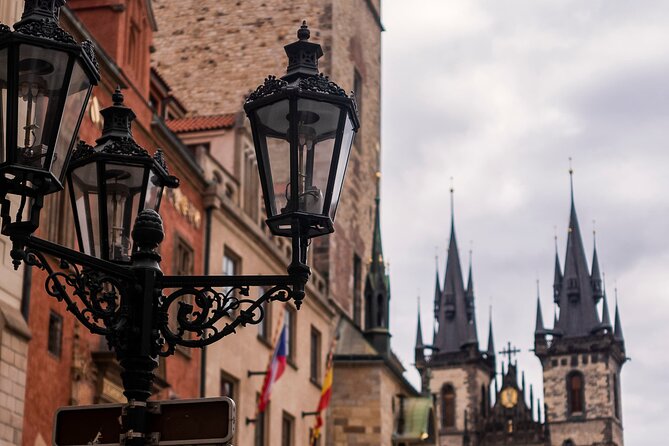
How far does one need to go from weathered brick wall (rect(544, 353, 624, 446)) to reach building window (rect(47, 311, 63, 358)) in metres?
95.2

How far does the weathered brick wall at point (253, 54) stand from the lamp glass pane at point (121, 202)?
28865 millimetres

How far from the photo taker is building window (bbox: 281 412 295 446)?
100 ft

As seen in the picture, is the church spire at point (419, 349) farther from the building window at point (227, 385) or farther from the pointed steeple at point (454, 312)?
the building window at point (227, 385)

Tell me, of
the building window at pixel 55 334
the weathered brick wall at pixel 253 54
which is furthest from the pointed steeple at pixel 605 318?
the building window at pixel 55 334

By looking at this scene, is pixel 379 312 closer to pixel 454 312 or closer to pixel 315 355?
pixel 315 355

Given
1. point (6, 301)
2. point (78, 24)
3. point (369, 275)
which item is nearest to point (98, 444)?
point (6, 301)

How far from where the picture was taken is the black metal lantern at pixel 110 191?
7738 millimetres

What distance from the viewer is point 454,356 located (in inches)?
4500

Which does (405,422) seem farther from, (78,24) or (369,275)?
(78,24)

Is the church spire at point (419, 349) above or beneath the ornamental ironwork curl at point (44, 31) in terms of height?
above

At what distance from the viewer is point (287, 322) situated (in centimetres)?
3134

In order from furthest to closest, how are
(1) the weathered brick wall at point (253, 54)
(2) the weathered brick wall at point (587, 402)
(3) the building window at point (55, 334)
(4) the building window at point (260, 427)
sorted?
1. (2) the weathered brick wall at point (587, 402)
2. (1) the weathered brick wall at point (253, 54)
3. (4) the building window at point (260, 427)
4. (3) the building window at point (55, 334)

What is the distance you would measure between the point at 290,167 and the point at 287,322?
24489mm

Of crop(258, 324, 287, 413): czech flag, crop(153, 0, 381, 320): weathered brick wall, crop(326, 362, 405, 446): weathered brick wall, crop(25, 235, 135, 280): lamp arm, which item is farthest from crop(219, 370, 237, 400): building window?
crop(25, 235, 135, 280): lamp arm
